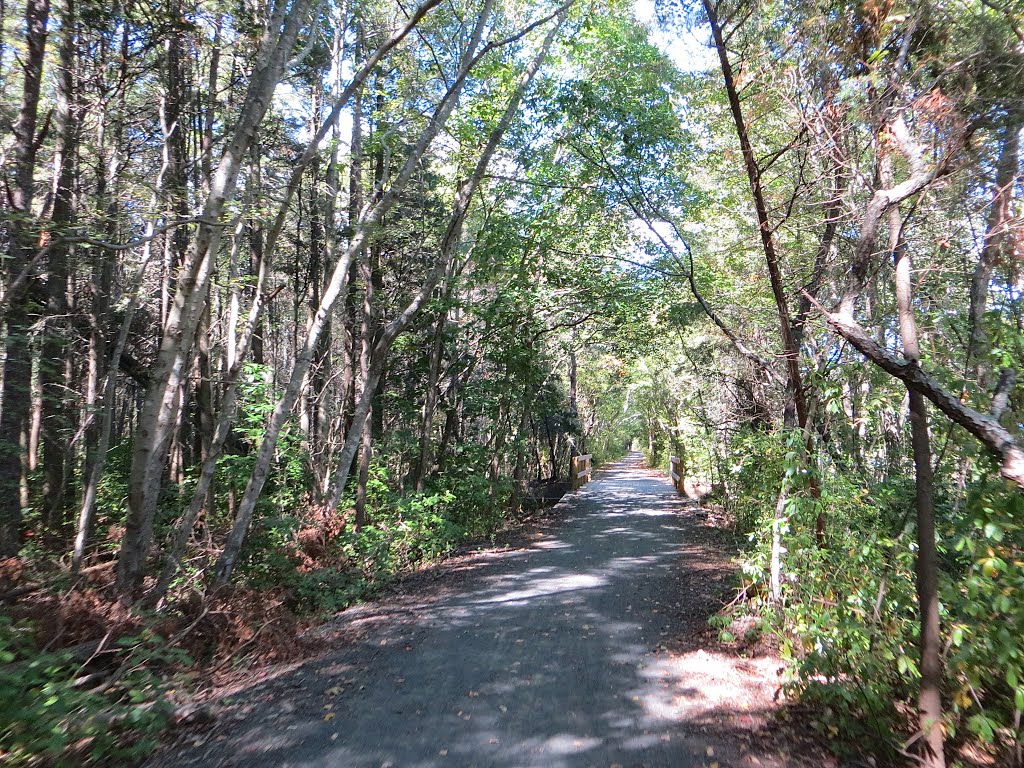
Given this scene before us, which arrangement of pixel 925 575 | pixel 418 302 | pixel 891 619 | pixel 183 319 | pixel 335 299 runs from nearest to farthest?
pixel 925 575 → pixel 891 619 → pixel 183 319 → pixel 335 299 → pixel 418 302

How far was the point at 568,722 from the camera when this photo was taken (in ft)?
15.0

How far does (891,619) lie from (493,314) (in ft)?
33.6

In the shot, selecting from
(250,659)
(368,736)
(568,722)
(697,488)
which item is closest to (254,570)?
(250,659)

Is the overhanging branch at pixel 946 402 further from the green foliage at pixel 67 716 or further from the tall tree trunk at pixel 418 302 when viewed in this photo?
the tall tree trunk at pixel 418 302

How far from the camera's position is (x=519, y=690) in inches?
205

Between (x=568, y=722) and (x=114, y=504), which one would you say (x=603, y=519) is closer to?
(x=114, y=504)

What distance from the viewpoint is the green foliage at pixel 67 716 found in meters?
3.63

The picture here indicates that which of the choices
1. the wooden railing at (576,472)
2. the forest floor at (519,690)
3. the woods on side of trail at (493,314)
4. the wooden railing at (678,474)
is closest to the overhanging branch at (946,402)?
the woods on side of trail at (493,314)

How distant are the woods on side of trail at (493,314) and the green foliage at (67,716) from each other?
0.03m

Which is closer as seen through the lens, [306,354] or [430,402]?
[306,354]

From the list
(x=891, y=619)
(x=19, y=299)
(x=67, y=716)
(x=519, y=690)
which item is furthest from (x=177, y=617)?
(x=891, y=619)

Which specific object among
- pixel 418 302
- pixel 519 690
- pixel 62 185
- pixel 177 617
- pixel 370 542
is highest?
pixel 62 185

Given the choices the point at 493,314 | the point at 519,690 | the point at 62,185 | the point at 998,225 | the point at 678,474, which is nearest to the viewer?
the point at 998,225

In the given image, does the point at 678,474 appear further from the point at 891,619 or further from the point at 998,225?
the point at 998,225
